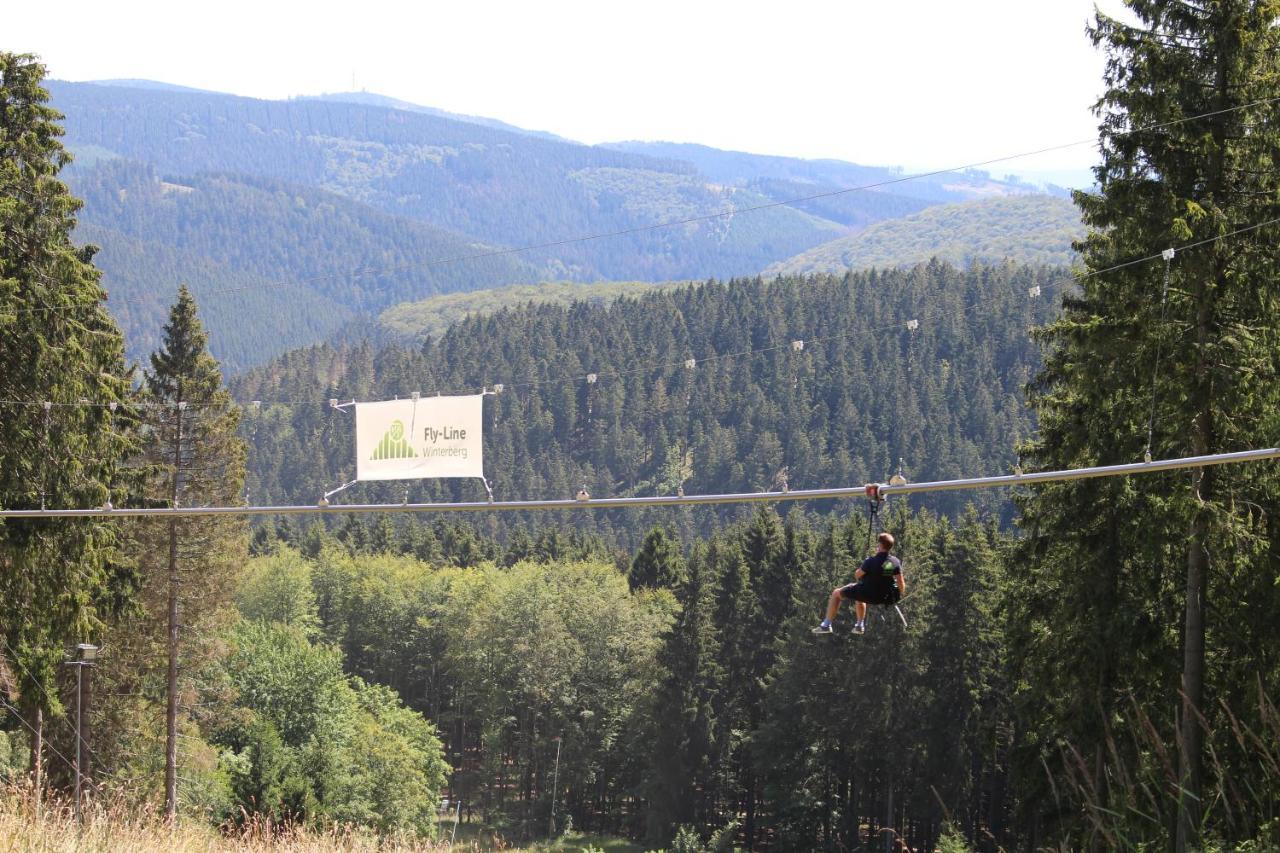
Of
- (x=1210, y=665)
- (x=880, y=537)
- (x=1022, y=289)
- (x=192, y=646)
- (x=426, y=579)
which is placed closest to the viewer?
(x=880, y=537)

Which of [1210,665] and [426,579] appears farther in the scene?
[426,579]

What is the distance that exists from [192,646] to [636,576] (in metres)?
51.5

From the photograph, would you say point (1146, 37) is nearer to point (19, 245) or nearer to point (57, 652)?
point (19, 245)

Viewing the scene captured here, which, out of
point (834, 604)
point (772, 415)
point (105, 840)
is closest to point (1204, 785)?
point (834, 604)

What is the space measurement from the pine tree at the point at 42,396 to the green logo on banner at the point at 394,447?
Answer: 31.6 feet

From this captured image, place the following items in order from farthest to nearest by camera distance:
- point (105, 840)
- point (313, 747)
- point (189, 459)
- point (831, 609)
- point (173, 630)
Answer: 1. point (313, 747)
2. point (189, 459)
3. point (173, 630)
4. point (105, 840)
5. point (831, 609)

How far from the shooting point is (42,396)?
24578mm

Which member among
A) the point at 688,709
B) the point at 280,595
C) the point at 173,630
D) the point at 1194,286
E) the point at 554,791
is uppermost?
the point at 1194,286

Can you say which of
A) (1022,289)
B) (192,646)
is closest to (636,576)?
(192,646)

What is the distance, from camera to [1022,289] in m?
191

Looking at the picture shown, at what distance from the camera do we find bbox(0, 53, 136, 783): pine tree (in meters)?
24.4

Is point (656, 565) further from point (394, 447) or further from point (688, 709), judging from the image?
point (394, 447)

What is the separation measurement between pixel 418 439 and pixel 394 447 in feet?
0.98

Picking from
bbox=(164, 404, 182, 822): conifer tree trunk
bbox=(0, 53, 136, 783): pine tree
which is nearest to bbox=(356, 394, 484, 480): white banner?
bbox=(0, 53, 136, 783): pine tree
